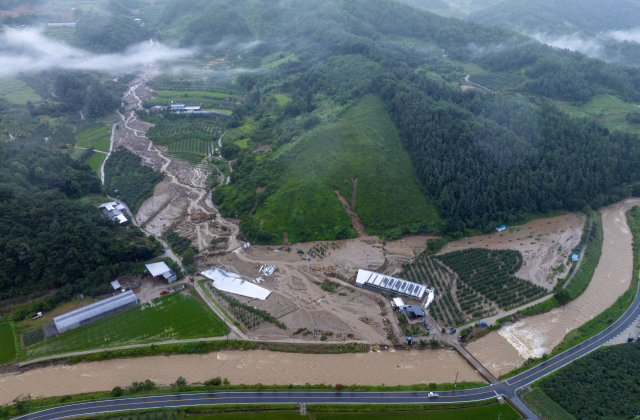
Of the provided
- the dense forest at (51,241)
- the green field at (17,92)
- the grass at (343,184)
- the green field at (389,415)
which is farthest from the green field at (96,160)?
the green field at (389,415)

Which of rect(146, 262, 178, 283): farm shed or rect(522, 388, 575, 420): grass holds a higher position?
rect(522, 388, 575, 420): grass

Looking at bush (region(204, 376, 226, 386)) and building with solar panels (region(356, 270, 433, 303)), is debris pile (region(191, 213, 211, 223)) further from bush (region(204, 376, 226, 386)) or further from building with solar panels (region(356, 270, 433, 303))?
bush (region(204, 376, 226, 386))

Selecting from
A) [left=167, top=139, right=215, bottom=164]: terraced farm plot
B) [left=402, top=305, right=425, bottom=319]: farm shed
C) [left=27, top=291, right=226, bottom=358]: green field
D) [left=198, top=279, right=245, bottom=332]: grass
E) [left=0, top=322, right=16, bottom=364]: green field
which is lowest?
[left=0, top=322, right=16, bottom=364]: green field

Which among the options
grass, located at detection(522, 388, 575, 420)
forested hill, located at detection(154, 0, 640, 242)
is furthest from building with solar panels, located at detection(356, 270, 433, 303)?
grass, located at detection(522, 388, 575, 420)

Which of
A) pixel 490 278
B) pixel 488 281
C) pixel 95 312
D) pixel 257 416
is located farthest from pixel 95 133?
pixel 490 278

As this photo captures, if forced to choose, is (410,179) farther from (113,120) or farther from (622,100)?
(113,120)

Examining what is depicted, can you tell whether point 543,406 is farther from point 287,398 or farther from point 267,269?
point 267,269
